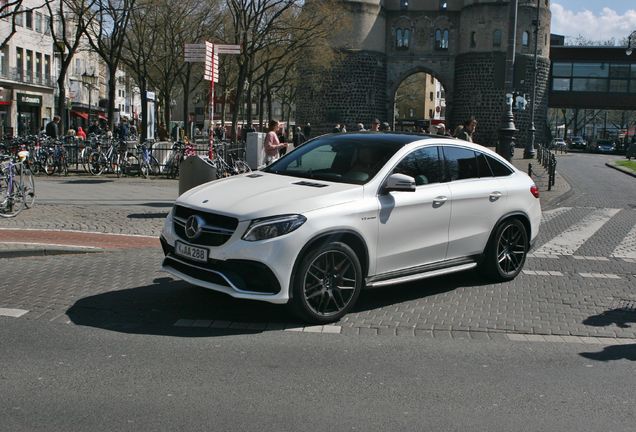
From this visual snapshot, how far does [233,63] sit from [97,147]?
27183mm

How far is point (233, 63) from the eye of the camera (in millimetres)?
47219

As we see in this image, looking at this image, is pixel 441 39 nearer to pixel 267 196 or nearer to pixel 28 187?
pixel 28 187

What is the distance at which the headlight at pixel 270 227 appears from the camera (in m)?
5.93

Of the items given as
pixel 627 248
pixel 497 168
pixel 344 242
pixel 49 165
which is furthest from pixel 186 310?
pixel 49 165

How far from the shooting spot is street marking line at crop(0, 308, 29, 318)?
634cm

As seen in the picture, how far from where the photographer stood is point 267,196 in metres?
6.27

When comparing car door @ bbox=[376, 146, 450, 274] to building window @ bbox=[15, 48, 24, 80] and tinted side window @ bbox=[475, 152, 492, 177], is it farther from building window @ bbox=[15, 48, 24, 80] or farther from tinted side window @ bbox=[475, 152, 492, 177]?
building window @ bbox=[15, 48, 24, 80]

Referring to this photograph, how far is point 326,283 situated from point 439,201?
1.66 metres

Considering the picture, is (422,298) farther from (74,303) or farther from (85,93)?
(85,93)

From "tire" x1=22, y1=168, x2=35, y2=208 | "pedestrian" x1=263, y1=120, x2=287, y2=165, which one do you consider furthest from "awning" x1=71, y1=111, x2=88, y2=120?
"tire" x1=22, y1=168, x2=35, y2=208

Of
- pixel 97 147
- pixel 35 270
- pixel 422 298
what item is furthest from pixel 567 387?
pixel 97 147

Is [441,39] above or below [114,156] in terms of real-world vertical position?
above

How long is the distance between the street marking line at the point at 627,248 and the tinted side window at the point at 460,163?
3865 millimetres

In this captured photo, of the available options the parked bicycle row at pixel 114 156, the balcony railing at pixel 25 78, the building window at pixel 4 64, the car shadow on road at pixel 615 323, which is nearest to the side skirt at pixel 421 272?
the car shadow on road at pixel 615 323
